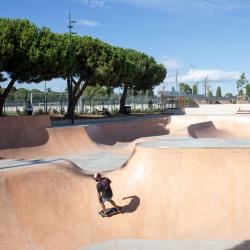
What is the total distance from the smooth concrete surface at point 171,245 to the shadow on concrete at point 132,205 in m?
1.04

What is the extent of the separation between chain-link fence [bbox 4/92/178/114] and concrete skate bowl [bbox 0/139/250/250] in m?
23.5

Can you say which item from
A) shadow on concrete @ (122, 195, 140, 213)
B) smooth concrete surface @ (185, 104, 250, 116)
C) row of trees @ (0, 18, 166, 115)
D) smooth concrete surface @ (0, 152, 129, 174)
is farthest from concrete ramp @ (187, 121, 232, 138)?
smooth concrete surface @ (185, 104, 250, 116)

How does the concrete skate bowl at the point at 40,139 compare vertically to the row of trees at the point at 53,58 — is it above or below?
below

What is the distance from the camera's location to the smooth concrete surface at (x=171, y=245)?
8.27 metres

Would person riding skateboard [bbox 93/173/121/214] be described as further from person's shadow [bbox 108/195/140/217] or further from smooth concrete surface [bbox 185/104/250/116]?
smooth concrete surface [bbox 185/104/250/116]

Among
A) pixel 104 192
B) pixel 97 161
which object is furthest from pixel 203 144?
pixel 97 161

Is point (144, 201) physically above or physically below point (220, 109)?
below

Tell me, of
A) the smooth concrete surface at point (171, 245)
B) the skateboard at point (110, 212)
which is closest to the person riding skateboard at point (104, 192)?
the skateboard at point (110, 212)

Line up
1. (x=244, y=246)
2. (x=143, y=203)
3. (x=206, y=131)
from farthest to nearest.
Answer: (x=206, y=131), (x=143, y=203), (x=244, y=246)

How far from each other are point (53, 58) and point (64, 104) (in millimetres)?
14138

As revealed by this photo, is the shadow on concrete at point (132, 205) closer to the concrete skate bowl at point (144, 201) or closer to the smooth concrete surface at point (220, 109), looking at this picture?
the concrete skate bowl at point (144, 201)

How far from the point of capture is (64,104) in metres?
41.8

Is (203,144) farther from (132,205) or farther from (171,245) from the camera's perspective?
(171,245)

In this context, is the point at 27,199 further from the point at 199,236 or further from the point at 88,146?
the point at 88,146
